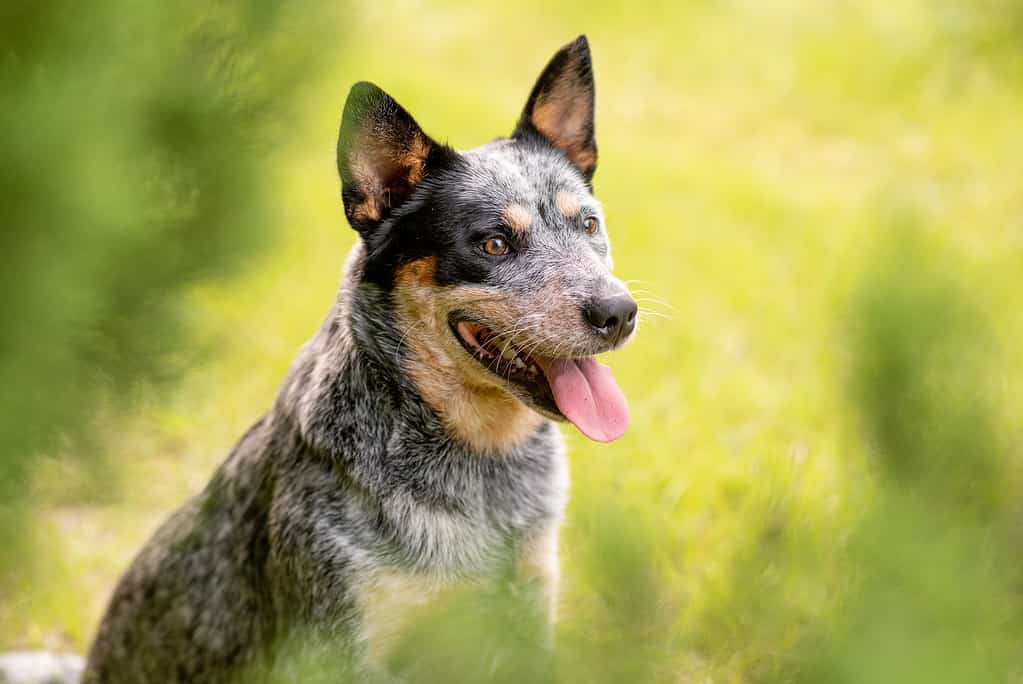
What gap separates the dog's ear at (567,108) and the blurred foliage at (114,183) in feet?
7.62

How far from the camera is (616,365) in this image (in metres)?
6.62

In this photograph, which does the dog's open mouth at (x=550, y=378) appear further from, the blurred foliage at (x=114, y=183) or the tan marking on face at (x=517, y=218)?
the blurred foliage at (x=114, y=183)

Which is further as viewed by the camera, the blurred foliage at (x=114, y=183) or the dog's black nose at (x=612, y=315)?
the dog's black nose at (x=612, y=315)

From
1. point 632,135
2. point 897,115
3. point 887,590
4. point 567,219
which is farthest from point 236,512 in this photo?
point 897,115

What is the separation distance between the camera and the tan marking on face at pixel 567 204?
354 centimetres

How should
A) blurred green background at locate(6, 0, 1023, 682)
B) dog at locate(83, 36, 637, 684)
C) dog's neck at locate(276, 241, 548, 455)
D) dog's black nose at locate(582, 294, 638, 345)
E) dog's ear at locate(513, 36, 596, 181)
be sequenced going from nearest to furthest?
blurred green background at locate(6, 0, 1023, 682)
dog's black nose at locate(582, 294, 638, 345)
dog at locate(83, 36, 637, 684)
dog's neck at locate(276, 241, 548, 455)
dog's ear at locate(513, 36, 596, 181)

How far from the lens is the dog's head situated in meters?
3.23

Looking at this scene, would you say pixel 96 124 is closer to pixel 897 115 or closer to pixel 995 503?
pixel 995 503

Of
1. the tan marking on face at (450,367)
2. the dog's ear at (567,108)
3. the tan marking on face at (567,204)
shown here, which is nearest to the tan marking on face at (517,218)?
the tan marking on face at (567,204)

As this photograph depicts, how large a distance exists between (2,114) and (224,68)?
0.35 metres

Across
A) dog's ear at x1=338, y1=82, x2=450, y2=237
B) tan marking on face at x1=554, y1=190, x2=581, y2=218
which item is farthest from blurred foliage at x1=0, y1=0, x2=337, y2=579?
tan marking on face at x1=554, y1=190, x2=581, y2=218

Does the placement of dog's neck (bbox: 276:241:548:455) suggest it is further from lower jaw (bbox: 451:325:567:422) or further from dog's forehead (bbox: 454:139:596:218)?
dog's forehead (bbox: 454:139:596:218)

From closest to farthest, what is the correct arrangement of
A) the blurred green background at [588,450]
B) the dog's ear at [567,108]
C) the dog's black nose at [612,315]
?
the blurred green background at [588,450] < the dog's black nose at [612,315] < the dog's ear at [567,108]

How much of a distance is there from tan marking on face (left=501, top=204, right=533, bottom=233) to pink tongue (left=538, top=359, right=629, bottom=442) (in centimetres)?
43
